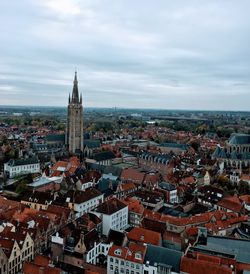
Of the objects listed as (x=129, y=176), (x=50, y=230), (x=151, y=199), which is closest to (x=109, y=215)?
(x=50, y=230)

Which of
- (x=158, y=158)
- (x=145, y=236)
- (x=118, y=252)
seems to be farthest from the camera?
(x=158, y=158)

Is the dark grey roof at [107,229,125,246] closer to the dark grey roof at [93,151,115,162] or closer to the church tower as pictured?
the dark grey roof at [93,151,115,162]

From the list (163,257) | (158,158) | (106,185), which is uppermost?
(158,158)

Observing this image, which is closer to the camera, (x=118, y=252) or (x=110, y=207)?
(x=118, y=252)

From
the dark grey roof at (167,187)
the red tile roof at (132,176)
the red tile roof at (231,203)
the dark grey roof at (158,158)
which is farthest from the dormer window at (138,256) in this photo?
the dark grey roof at (158,158)

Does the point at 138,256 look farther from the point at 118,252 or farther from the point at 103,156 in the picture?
the point at 103,156

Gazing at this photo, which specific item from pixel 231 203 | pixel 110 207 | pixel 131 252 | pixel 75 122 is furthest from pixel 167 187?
pixel 75 122
